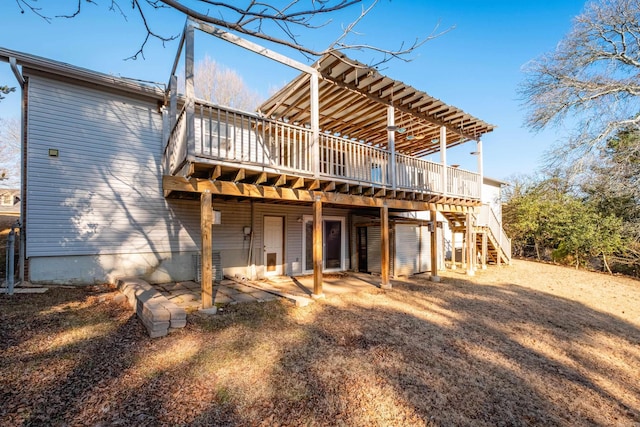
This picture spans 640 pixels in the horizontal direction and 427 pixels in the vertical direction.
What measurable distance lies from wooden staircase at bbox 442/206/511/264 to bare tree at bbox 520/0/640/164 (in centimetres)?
362

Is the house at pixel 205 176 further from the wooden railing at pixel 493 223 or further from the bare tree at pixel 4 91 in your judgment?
the wooden railing at pixel 493 223

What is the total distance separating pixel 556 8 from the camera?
9.34 meters

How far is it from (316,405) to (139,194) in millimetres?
6649

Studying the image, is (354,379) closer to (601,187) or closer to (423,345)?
(423,345)

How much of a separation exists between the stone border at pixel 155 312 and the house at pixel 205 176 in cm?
74

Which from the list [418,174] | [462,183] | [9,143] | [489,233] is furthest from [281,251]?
[9,143]

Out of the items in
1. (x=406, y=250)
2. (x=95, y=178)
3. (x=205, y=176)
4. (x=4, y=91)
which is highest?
(x=4, y=91)

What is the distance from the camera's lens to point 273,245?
930 cm

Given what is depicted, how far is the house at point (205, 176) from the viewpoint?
5832 millimetres

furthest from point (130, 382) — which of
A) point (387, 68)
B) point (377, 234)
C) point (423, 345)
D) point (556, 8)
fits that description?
point (556, 8)

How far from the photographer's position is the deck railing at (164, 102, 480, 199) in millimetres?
5320

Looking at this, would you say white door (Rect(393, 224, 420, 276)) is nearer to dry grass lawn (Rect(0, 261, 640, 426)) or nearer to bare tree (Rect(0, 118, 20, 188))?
dry grass lawn (Rect(0, 261, 640, 426))

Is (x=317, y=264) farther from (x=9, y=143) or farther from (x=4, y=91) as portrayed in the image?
(x=9, y=143)

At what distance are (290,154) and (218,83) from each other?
13.8 meters
